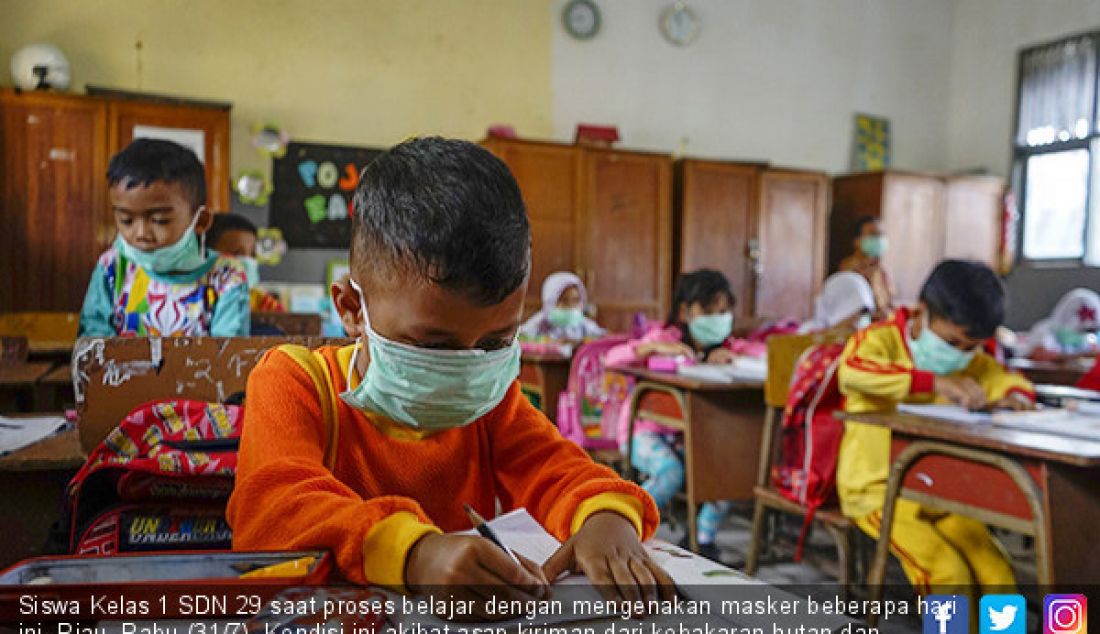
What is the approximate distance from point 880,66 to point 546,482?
903 centimetres

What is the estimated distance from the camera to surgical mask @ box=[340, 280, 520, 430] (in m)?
0.84

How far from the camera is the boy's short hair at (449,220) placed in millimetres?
766

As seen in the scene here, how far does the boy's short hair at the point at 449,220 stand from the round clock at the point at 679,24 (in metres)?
7.40

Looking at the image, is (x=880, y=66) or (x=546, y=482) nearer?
(x=546, y=482)

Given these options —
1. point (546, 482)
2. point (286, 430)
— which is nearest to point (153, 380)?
point (286, 430)

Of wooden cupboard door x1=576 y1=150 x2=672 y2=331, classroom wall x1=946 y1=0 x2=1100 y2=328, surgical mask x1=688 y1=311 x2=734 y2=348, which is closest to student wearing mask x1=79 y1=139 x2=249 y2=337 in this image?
surgical mask x1=688 y1=311 x2=734 y2=348

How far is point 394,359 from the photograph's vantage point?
0.85m

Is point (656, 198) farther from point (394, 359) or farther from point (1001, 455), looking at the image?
point (394, 359)

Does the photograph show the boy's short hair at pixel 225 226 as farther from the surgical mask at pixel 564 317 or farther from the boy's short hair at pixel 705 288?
the boy's short hair at pixel 705 288

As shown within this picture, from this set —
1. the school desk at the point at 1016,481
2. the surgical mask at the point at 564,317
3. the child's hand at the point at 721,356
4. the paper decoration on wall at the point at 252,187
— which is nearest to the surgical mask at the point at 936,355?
the school desk at the point at 1016,481

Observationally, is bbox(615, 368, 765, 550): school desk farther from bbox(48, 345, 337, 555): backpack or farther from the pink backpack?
Answer: bbox(48, 345, 337, 555): backpack

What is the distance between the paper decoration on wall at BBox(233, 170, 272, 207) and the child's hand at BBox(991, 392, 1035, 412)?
17.2 ft

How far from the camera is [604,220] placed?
6.87 m

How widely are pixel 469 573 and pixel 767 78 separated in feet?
27.0
